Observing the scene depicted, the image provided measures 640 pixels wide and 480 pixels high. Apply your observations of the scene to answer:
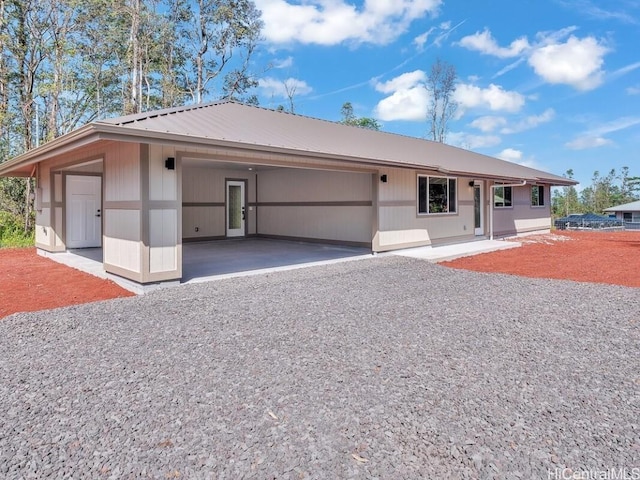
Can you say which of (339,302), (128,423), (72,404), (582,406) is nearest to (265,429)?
(128,423)

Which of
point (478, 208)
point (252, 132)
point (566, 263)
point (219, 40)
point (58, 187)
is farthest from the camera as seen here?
point (219, 40)

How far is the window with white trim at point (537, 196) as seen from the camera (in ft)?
58.3

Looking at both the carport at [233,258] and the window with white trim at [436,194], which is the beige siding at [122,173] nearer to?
the carport at [233,258]

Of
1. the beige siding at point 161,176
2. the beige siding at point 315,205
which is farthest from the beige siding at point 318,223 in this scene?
the beige siding at point 161,176

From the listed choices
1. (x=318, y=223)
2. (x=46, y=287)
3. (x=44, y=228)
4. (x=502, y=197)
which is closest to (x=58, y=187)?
(x=44, y=228)

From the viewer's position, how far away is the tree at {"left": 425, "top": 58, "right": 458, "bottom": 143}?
30.3m

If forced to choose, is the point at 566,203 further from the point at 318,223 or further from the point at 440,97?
the point at 318,223

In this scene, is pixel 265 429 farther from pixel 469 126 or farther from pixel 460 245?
pixel 469 126

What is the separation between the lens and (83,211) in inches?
413

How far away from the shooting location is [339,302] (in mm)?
5312

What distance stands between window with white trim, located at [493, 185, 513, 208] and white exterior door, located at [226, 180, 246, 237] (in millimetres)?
9557

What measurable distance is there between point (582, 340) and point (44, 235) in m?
12.0

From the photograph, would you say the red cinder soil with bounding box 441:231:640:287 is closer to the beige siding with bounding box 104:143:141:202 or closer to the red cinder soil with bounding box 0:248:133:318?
the beige siding with bounding box 104:143:141:202

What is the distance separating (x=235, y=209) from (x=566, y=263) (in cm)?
1009
